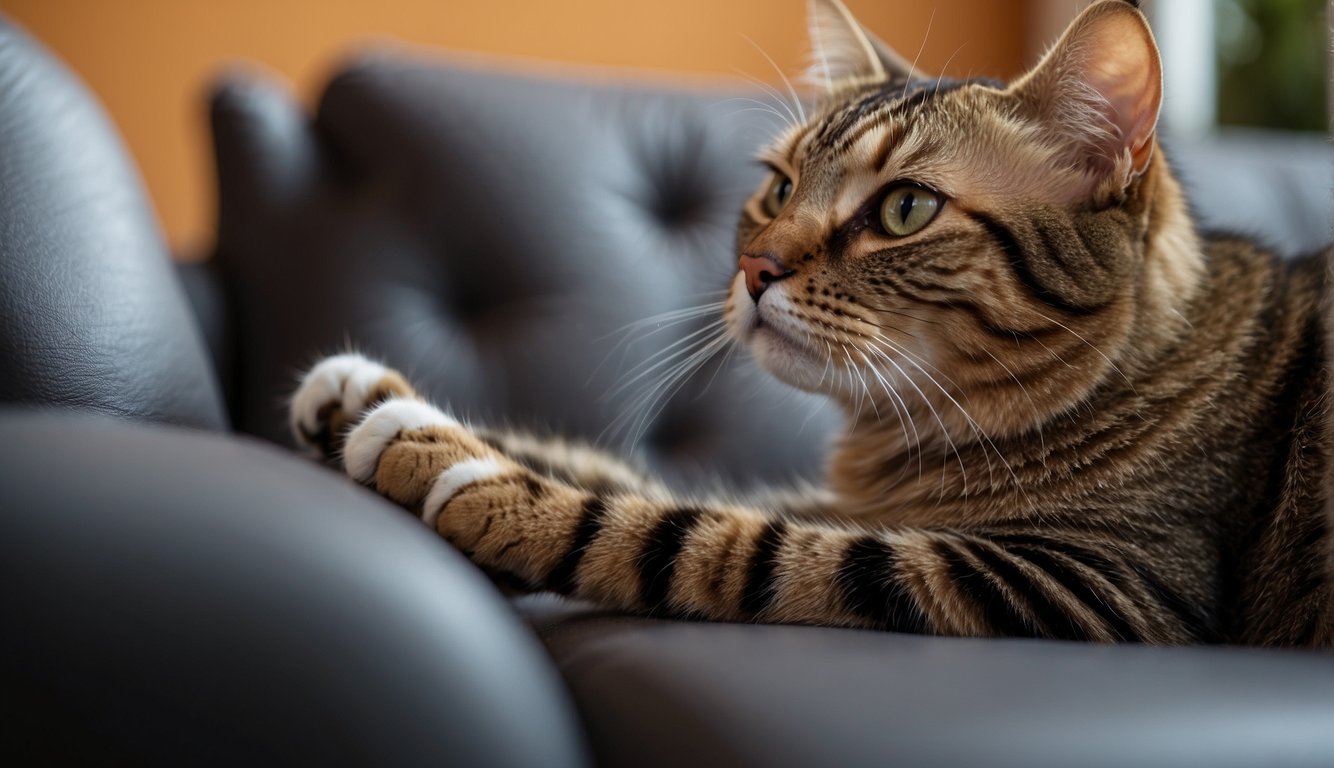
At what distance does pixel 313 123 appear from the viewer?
4.28 feet

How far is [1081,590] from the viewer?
695mm

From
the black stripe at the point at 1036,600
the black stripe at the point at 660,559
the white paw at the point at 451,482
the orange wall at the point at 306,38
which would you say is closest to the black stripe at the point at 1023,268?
the black stripe at the point at 1036,600

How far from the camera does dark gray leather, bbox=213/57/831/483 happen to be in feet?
3.89

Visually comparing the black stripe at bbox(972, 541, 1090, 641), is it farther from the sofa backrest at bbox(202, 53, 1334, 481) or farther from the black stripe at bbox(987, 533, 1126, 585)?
the sofa backrest at bbox(202, 53, 1334, 481)

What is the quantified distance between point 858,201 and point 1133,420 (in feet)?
0.90

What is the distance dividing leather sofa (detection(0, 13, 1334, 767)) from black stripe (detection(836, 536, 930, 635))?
2.5 inches

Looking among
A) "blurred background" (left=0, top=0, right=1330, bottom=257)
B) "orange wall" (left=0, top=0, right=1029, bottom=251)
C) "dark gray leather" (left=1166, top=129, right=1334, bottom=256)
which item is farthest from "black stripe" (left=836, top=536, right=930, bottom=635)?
"orange wall" (left=0, top=0, right=1029, bottom=251)

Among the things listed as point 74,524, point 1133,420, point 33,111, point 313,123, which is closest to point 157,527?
point 74,524

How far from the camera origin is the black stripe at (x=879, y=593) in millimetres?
678

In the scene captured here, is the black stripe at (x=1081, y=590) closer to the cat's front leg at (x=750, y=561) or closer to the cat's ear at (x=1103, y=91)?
the cat's front leg at (x=750, y=561)

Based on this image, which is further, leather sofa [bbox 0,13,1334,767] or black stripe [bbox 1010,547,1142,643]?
black stripe [bbox 1010,547,1142,643]

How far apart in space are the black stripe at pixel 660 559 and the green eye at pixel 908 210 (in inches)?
11.4

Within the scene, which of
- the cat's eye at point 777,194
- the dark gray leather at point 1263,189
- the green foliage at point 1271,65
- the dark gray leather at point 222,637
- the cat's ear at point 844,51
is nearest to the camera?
the dark gray leather at point 222,637

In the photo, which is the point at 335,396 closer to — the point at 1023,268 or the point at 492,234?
the point at 492,234
